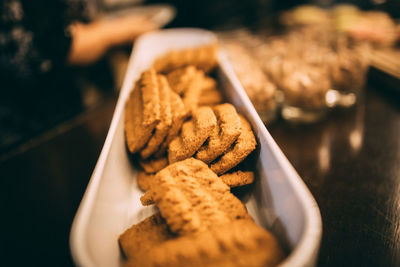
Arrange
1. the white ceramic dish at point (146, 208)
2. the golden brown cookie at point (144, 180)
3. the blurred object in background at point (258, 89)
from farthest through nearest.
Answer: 1. the blurred object in background at point (258, 89)
2. the golden brown cookie at point (144, 180)
3. the white ceramic dish at point (146, 208)

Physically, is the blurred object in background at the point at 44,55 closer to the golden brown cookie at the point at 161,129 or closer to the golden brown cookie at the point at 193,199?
the golden brown cookie at the point at 161,129

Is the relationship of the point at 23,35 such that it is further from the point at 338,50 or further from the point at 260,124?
the point at 338,50

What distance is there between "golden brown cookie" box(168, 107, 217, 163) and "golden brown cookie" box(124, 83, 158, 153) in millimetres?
81

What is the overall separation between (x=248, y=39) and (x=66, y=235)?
1659mm

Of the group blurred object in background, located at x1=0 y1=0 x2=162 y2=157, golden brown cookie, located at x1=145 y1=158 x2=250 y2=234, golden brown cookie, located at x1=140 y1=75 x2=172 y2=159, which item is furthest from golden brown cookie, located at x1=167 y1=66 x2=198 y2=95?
blurred object in background, located at x1=0 y1=0 x2=162 y2=157

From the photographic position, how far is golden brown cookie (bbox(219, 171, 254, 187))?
2.20 ft

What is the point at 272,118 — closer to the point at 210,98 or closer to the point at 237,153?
the point at 210,98

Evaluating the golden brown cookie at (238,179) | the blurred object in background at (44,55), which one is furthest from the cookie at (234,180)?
the blurred object in background at (44,55)

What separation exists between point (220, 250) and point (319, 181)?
20.4 inches

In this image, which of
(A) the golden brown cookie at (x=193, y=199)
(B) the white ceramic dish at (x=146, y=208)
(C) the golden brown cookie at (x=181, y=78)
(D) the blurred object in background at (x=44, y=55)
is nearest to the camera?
(B) the white ceramic dish at (x=146, y=208)

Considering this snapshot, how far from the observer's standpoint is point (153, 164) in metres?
0.81

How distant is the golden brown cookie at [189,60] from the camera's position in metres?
1.09

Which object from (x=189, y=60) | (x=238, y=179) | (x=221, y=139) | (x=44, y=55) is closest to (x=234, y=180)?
(x=238, y=179)

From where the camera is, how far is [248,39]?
6.15ft
